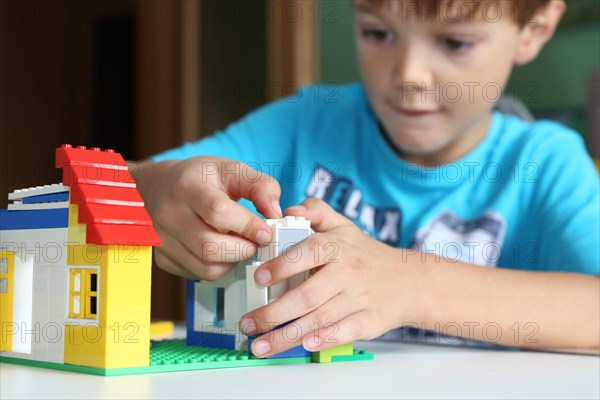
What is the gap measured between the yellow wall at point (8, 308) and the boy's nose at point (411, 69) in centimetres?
54

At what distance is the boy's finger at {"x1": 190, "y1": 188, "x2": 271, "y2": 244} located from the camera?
0.63 metres

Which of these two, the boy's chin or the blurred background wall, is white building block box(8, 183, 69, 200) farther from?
the boy's chin

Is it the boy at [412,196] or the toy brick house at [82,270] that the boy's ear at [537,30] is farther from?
the toy brick house at [82,270]

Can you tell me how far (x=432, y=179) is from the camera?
1.16 meters

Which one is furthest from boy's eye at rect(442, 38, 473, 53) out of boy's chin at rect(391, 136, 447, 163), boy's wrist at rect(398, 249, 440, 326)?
boy's wrist at rect(398, 249, 440, 326)

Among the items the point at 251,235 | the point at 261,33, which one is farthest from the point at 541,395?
the point at 261,33

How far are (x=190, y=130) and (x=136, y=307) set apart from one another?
225cm

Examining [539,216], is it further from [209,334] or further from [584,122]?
[584,122]

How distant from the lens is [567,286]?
31.5 inches

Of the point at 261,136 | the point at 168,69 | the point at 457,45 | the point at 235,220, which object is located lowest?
the point at 235,220

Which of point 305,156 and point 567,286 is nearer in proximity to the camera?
point 567,286

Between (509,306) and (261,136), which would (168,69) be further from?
(509,306)

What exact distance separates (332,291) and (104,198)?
0.21 m

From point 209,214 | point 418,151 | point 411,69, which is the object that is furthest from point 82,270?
point 418,151
